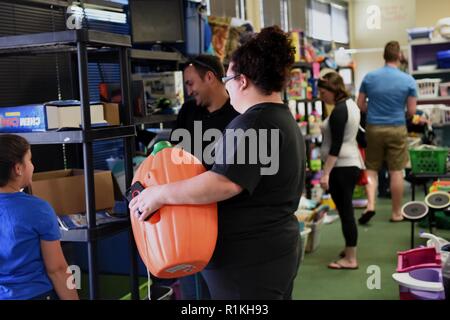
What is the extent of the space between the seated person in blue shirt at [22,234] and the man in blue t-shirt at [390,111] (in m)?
3.66

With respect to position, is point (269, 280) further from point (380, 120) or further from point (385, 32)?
point (385, 32)

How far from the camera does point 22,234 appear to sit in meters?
1.85

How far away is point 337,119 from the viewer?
3697mm

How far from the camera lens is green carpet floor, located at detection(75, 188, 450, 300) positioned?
3136 millimetres

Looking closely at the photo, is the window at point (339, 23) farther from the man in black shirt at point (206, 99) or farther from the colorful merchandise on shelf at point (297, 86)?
the man in black shirt at point (206, 99)

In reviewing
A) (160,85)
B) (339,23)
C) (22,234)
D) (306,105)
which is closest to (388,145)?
(306,105)

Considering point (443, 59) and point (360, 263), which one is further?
point (443, 59)

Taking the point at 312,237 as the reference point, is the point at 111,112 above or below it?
above

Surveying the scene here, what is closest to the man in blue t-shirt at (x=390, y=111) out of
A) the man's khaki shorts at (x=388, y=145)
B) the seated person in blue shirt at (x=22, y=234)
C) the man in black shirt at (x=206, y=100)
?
the man's khaki shorts at (x=388, y=145)

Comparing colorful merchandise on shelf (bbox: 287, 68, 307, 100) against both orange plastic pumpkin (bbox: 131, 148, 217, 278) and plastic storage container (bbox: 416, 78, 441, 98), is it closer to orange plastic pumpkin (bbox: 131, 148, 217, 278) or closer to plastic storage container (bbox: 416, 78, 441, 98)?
plastic storage container (bbox: 416, 78, 441, 98)

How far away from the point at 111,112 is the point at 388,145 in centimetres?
322

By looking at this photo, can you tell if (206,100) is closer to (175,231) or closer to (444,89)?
(175,231)

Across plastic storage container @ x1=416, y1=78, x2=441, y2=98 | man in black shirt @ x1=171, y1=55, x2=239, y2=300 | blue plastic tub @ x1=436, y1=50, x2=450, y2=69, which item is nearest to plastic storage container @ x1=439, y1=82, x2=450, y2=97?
plastic storage container @ x1=416, y1=78, x2=441, y2=98

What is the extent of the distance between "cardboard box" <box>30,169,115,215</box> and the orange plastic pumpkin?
839mm
